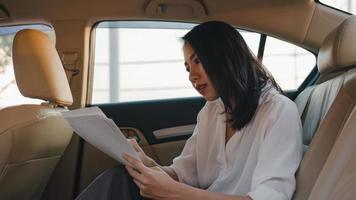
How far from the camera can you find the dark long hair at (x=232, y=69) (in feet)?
4.91

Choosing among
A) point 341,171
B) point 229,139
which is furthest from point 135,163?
point 341,171

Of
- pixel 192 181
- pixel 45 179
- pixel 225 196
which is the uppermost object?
pixel 225 196

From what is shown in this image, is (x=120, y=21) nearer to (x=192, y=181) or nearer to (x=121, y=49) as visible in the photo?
(x=121, y=49)

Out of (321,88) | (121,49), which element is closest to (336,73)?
(321,88)

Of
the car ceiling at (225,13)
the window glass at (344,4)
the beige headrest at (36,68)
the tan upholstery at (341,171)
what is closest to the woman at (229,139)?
the tan upholstery at (341,171)

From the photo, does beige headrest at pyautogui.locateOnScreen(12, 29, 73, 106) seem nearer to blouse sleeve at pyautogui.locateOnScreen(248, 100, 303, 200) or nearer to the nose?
the nose

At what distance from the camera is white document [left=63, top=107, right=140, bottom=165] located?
1310mm

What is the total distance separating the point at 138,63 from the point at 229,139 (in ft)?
3.93

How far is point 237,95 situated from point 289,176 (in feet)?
1.02

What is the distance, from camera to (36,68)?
190cm

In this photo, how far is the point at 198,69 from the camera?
1.58 m

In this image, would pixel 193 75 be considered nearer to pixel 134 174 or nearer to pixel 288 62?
pixel 134 174

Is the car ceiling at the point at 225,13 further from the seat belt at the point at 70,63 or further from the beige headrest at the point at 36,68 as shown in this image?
the beige headrest at the point at 36,68

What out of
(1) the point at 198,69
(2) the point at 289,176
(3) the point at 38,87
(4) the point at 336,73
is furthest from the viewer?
(3) the point at 38,87
